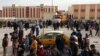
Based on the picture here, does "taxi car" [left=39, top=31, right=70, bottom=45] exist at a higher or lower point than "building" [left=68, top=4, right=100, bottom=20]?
higher

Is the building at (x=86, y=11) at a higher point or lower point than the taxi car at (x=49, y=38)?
lower

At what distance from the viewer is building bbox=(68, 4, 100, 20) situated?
324 feet

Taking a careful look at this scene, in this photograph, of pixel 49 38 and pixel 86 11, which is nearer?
pixel 49 38

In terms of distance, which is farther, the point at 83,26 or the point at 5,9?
the point at 5,9

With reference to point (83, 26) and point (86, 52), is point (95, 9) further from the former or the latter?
point (86, 52)

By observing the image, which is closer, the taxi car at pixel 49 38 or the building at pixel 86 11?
the taxi car at pixel 49 38

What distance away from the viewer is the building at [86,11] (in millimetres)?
98875

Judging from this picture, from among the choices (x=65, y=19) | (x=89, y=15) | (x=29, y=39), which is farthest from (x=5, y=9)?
(x=29, y=39)

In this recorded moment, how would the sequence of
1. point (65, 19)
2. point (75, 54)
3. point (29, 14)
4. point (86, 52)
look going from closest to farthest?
point (86, 52), point (75, 54), point (65, 19), point (29, 14)

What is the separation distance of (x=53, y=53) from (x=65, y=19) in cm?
5184

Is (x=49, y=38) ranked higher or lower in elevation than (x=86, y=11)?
higher

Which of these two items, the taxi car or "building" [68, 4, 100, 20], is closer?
the taxi car

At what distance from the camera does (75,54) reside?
13875 millimetres

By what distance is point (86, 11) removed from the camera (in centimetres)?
9994
